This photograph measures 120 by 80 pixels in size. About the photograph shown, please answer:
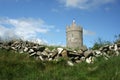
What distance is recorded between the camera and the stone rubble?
1517cm

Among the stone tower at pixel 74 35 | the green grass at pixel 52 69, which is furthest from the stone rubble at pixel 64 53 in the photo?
the stone tower at pixel 74 35

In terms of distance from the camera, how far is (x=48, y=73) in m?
12.2

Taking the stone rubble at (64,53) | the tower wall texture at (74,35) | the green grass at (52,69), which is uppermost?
the tower wall texture at (74,35)

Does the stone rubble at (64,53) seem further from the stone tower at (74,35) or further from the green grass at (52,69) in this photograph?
the stone tower at (74,35)

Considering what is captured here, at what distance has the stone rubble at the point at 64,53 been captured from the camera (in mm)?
15172

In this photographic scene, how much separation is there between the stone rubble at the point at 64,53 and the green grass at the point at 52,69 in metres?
0.73

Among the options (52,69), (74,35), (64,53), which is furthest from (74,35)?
(52,69)

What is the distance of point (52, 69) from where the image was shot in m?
13.2

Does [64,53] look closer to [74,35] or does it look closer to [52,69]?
[52,69]

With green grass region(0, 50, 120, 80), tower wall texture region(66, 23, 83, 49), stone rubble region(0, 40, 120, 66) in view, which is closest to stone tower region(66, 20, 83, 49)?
tower wall texture region(66, 23, 83, 49)

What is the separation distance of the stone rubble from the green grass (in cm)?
73

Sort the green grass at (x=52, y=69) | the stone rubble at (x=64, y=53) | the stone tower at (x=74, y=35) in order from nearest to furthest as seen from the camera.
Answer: the green grass at (x=52, y=69) < the stone rubble at (x=64, y=53) < the stone tower at (x=74, y=35)

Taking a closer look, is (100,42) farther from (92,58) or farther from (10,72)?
(10,72)

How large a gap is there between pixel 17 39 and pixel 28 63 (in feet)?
13.7
